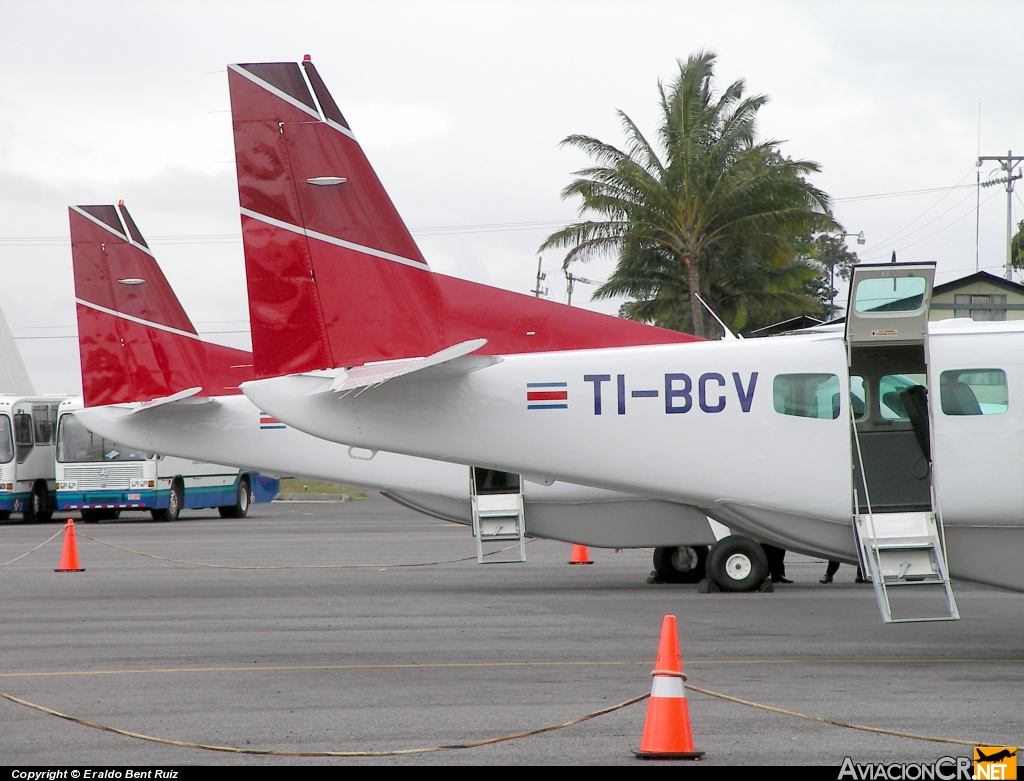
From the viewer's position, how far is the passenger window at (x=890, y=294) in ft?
30.8

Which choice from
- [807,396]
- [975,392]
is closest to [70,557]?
[807,396]

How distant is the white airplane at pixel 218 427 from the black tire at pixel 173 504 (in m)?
15.2

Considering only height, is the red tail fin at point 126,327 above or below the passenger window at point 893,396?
above

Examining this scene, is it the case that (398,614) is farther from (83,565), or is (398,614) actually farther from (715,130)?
(715,130)

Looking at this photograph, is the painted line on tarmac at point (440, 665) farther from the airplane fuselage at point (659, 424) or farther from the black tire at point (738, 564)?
the black tire at point (738, 564)

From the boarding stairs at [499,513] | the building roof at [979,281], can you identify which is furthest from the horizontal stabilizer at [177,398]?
the building roof at [979,281]

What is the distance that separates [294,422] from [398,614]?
8.95 ft

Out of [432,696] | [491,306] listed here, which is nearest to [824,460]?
[491,306]

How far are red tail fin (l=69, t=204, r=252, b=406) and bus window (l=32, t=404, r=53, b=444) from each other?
54.5 feet

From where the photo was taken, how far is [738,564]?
550 inches

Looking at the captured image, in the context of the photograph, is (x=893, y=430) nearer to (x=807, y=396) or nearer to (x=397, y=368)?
(x=807, y=396)

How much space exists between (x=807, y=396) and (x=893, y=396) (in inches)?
28.2

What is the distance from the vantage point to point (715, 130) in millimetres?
32531

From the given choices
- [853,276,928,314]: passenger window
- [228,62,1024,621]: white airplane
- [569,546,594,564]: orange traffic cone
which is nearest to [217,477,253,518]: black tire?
[569,546,594,564]: orange traffic cone
